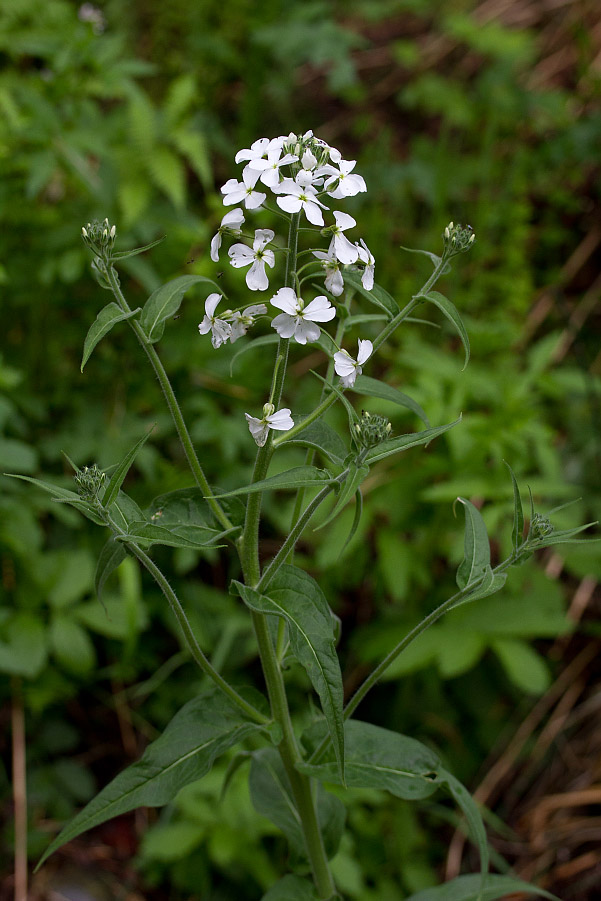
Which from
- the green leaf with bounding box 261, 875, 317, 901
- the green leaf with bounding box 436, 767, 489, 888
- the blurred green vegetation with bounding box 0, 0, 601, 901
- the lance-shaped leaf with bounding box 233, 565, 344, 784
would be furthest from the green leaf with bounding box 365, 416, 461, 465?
the blurred green vegetation with bounding box 0, 0, 601, 901

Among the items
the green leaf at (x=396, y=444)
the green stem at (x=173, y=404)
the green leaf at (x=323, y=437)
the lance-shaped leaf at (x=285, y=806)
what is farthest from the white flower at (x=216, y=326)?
the lance-shaped leaf at (x=285, y=806)

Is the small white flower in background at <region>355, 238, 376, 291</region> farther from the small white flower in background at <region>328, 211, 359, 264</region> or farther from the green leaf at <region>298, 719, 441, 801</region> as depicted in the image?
the green leaf at <region>298, 719, 441, 801</region>

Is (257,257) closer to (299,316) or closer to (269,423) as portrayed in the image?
(299,316)

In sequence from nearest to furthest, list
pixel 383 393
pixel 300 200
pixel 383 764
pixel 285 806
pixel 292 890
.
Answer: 1. pixel 300 200
2. pixel 383 393
3. pixel 383 764
4. pixel 292 890
5. pixel 285 806

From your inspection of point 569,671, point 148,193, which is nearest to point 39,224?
point 148,193

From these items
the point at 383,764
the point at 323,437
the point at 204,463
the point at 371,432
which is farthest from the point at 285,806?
the point at 204,463

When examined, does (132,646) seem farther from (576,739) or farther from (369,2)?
(369,2)

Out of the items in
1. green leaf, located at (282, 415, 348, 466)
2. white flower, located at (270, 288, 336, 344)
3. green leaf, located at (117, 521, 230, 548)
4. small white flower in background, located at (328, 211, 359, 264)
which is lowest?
green leaf, located at (117, 521, 230, 548)
